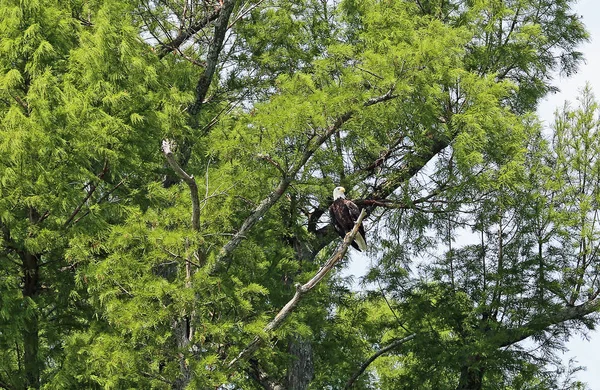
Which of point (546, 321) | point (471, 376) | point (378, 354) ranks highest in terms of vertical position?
point (546, 321)

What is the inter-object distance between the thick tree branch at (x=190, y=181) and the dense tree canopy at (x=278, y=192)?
0.03 metres

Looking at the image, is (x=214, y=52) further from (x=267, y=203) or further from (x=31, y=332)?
(x=31, y=332)

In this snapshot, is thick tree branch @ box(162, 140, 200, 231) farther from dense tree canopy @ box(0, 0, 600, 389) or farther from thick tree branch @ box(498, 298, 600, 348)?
thick tree branch @ box(498, 298, 600, 348)

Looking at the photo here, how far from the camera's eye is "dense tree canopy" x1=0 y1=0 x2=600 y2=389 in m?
9.25

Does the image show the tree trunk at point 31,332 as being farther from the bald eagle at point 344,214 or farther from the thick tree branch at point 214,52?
the thick tree branch at point 214,52

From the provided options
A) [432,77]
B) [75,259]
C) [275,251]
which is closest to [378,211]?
[275,251]

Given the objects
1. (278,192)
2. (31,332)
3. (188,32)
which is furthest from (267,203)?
(188,32)

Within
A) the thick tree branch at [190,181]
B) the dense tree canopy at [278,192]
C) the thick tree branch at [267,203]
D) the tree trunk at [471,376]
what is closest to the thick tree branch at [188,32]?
the dense tree canopy at [278,192]

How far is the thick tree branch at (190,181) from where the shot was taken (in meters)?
7.88

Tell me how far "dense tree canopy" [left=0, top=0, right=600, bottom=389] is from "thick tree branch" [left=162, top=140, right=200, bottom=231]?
33mm

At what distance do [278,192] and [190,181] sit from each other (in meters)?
1.70

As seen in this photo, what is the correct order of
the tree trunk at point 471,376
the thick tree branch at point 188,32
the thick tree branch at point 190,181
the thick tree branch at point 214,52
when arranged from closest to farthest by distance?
the thick tree branch at point 190,181
the thick tree branch at point 214,52
the tree trunk at point 471,376
the thick tree branch at point 188,32

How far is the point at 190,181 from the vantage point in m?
8.20

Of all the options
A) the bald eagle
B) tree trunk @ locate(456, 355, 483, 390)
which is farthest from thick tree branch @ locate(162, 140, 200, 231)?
tree trunk @ locate(456, 355, 483, 390)
